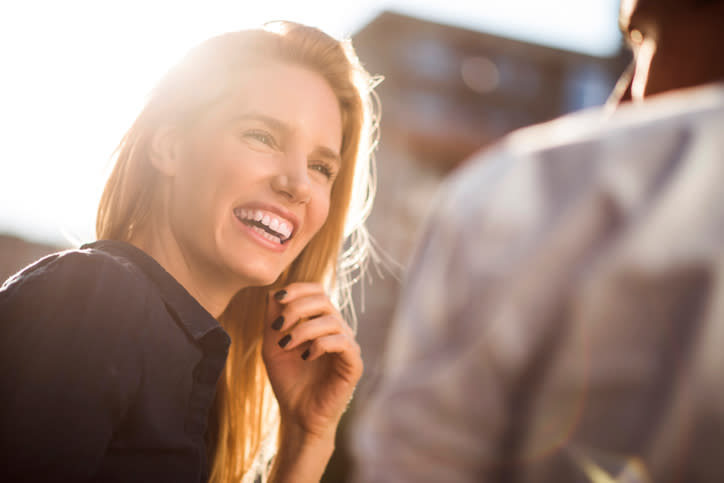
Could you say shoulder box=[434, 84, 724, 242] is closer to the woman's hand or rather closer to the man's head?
the man's head

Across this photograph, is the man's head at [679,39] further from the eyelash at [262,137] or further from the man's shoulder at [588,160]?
the eyelash at [262,137]

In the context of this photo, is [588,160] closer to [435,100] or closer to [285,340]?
[285,340]

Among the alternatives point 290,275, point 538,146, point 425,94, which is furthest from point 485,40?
point 538,146

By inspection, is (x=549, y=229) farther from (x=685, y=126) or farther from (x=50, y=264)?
(x=50, y=264)

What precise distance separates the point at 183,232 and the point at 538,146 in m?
1.42

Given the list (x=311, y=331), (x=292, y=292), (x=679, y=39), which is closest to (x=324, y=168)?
(x=292, y=292)

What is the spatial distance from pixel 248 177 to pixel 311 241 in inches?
26.5

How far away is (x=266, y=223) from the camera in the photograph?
184 cm

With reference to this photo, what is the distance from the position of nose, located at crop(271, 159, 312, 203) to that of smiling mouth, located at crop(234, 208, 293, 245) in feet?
0.29

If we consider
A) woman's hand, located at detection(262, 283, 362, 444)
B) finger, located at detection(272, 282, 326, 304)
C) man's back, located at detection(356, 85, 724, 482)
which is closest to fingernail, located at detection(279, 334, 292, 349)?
woman's hand, located at detection(262, 283, 362, 444)

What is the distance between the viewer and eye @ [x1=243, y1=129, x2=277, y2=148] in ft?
5.99

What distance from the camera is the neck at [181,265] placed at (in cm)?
183

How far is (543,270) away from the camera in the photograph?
58 cm

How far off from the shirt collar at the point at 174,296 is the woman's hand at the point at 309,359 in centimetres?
35
